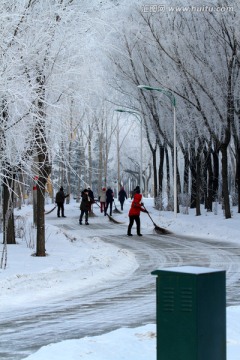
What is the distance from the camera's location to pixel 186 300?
385 centimetres

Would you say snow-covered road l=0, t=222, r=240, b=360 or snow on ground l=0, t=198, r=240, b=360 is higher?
snow on ground l=0, t=198, r=240, b=360

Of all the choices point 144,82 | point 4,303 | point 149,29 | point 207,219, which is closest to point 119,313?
point 4,303

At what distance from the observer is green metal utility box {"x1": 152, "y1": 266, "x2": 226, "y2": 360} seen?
3787mm

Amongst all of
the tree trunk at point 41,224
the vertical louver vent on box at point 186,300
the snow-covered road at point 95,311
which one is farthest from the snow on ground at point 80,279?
the vertical louver vent on box at point 186,300

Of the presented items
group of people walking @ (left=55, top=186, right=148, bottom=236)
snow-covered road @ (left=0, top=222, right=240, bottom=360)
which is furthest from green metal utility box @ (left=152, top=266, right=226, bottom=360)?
group of people walking @ (left=55, top=186, right=148, bottom=236)

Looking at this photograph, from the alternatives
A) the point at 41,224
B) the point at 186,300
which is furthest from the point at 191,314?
the point at 41,224

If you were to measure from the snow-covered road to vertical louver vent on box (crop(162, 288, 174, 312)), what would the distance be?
104 inches

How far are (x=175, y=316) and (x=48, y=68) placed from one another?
10.7 m

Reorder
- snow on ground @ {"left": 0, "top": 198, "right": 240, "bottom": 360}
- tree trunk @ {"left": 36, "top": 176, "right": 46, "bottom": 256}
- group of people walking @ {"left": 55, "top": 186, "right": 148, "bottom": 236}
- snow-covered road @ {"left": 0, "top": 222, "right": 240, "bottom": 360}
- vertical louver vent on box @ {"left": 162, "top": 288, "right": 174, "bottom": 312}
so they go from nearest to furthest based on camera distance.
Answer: vertical louver vent on box @ {"left": 162, "top": 288, "right": 174, "bottom": 312}
snow on ground @ {"left": 0, "top": 198, "right": 240, "bottom": 360}
snow-covered road @ {"left": 0, "top": 222, "right": 240, "bottom": 360}
tree trunk @ {"left": 36, "top": 176, "right": 46, "bottom": 256}
group of people walking @ {"left": 55, "top": 186, "right": 148, "bottom": 236}

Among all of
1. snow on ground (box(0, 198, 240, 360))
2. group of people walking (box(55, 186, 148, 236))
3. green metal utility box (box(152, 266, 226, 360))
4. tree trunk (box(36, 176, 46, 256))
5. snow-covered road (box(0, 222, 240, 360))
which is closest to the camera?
green metal utility box (box(152, 266, 226, 360))

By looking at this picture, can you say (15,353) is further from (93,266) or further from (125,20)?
(125,20)

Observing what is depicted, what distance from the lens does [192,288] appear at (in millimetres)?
3801

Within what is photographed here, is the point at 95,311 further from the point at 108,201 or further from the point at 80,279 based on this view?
the point at 108,201

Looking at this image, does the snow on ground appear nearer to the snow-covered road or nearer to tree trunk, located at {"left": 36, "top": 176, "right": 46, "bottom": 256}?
tree trunk, located at {"left": 36, "top": 176, "right": 46, "bottom": 256}
